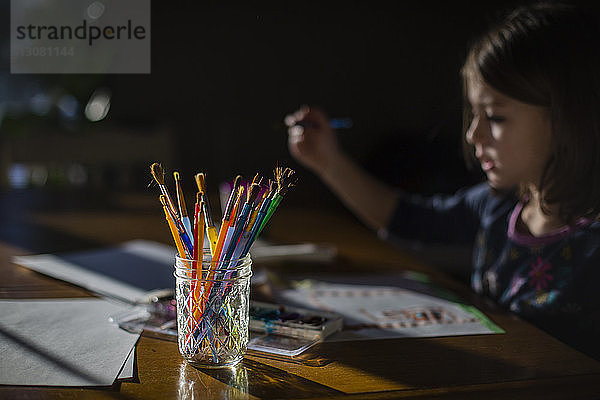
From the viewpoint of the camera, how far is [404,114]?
1.09m

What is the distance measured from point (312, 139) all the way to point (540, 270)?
42 centimetres

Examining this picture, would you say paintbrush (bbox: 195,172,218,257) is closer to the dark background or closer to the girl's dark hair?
the dark background

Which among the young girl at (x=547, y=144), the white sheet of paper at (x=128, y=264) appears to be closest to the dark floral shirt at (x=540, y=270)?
the young girl at (x=547, y=144)

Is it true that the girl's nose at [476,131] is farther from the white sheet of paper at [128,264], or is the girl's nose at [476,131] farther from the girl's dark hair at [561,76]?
the white sheet of paper at [128,264]

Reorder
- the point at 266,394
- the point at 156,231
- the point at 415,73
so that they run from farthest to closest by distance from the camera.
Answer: the point at 156,231
the point at 415,73
the point at 266,394

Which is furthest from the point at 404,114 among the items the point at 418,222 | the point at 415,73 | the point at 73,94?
the point at 73,94

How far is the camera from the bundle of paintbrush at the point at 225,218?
0.66m

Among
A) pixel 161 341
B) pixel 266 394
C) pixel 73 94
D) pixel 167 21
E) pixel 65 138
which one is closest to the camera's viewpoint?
pixel 266 394

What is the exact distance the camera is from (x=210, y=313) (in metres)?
0.66

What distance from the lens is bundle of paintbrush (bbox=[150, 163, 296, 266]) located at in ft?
2.17

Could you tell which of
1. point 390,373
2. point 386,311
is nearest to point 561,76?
point 386,311

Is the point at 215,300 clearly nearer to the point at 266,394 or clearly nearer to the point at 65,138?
the point at 266,394

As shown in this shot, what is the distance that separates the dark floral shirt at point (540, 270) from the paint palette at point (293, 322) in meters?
0.29

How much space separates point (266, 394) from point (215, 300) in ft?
0.37
